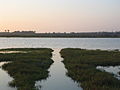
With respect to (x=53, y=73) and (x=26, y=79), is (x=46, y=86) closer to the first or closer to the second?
(x=26, y=79)

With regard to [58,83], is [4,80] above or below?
below

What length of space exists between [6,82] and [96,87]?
8.14 m

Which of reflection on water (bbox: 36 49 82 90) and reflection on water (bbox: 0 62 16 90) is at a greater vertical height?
reflection on water (bbox: 36 49 82 90)

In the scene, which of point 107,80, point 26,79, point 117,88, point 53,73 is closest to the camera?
point 117,88

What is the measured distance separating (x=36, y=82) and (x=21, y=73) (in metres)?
4.18

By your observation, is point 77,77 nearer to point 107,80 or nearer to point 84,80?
point 84,80

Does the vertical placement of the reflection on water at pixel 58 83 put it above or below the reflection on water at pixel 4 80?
above

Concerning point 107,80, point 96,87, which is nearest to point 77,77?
point 107,80

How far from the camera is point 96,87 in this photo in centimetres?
1920

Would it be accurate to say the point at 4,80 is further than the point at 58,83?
Yes

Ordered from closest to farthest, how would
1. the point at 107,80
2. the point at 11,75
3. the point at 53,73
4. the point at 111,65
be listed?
the point at 107,80
the point at 11,75
the point at 53,73
the point at 111,65

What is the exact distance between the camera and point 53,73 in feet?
92.9

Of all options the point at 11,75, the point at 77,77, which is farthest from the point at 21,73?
the point at 77,77

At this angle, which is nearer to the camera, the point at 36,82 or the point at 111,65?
the point at 36,82
